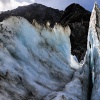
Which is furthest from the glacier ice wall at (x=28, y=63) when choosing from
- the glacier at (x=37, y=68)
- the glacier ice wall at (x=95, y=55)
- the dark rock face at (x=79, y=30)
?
the dark rock face at (x=79, y=30)

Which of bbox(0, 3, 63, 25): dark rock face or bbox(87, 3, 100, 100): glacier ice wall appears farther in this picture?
bbox(0, 3, 63, 25): dark rock face

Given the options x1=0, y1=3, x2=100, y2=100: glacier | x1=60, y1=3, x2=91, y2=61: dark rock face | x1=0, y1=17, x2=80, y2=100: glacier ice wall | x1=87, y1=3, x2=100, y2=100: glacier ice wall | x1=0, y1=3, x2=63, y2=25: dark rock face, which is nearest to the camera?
x1=0, y1=17, x2=80, y2=100: glacier ice wall

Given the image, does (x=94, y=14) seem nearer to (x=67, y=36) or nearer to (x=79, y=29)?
(x=67, y=36)

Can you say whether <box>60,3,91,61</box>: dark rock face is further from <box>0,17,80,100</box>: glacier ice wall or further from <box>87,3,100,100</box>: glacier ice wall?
<box>0,17,80,100</box>: glacier ice wall

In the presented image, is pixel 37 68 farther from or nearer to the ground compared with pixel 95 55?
nearer to the ground

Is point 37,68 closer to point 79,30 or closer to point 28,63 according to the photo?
point 28,63

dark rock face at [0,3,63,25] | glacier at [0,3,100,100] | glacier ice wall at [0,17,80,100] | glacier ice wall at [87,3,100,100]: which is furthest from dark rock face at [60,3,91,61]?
glacier ice wall at [0,17,80,100]

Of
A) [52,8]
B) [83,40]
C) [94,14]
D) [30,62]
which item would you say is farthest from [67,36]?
[52,8]

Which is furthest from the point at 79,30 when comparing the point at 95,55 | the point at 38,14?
the point at 38,14

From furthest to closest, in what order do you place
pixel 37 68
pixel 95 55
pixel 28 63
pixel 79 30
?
pixel 79 30 < pixel 95 55 < pixel 37 68 < pixel 28 63
